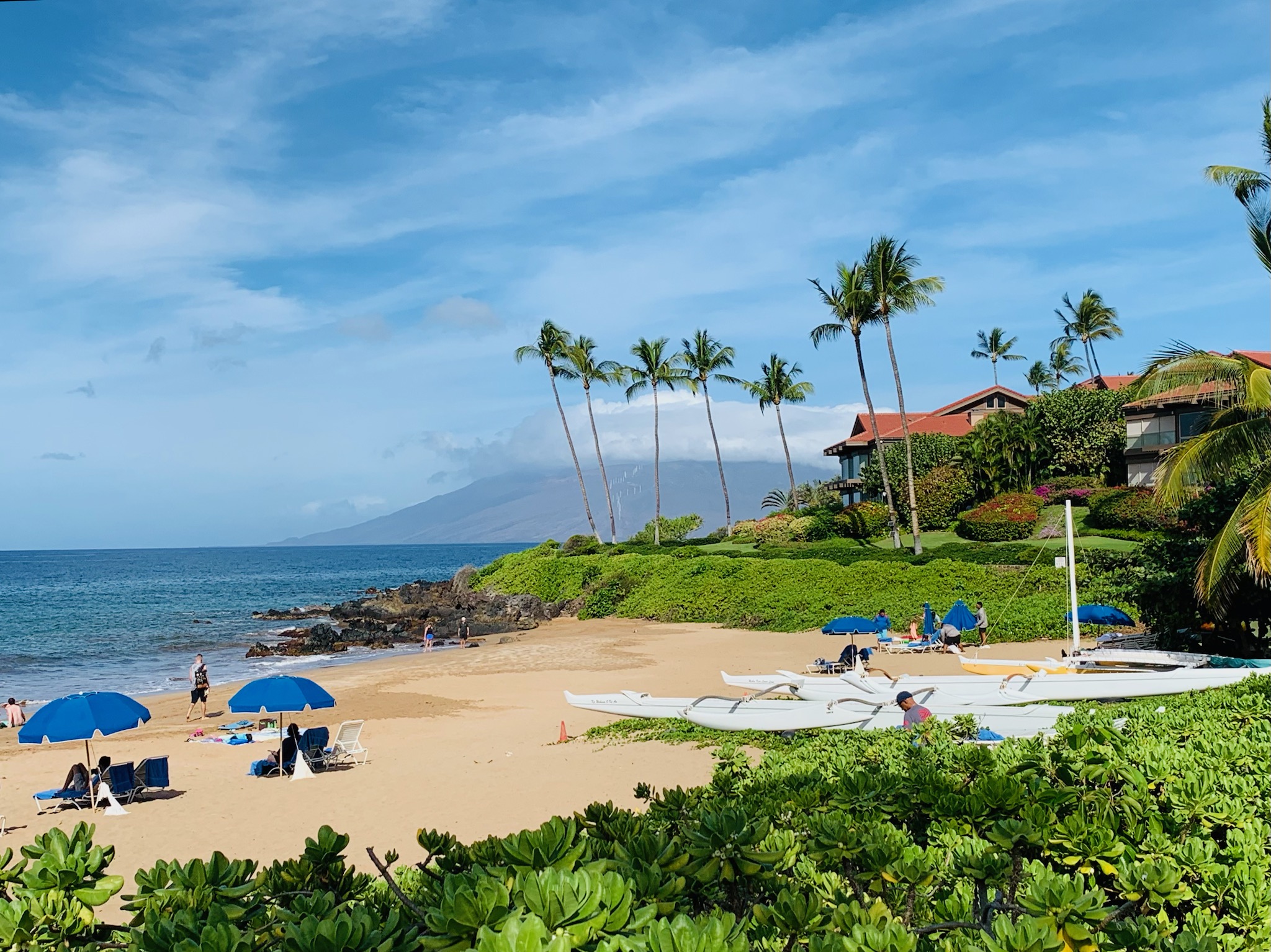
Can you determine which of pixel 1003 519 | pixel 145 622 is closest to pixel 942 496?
pixel 1003 519

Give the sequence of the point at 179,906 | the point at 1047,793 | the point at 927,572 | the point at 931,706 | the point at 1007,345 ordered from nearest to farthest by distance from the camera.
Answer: the point at 179,906, the point at 1047,793, the point at 931,706, the point at 927,572, the point at 1007,345

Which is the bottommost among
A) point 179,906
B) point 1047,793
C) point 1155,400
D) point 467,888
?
point 1047,793

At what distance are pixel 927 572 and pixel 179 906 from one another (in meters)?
30.1

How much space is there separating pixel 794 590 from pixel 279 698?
21.6 metres

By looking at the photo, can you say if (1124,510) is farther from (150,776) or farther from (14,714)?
(14,714)

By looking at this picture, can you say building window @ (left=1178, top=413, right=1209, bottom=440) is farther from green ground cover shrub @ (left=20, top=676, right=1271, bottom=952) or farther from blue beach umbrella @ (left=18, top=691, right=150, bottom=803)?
blue beach umbrella @ (left=18, top=691, right=150, bottom=803)

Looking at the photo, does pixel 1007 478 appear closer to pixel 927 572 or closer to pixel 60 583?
pixel 927 572

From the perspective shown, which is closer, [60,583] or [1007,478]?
[1007,478]

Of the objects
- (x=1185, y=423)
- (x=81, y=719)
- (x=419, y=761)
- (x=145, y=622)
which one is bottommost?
(x=419, y=761)

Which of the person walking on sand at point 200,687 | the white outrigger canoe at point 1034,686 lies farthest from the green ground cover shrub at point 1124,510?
the person walking on sand at point 200,687

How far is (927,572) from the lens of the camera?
1224 inches

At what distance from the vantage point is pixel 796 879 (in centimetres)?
386

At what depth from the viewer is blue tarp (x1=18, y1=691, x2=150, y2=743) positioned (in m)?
12.8

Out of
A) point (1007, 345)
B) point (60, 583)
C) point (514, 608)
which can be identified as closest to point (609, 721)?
point (514, 608)
